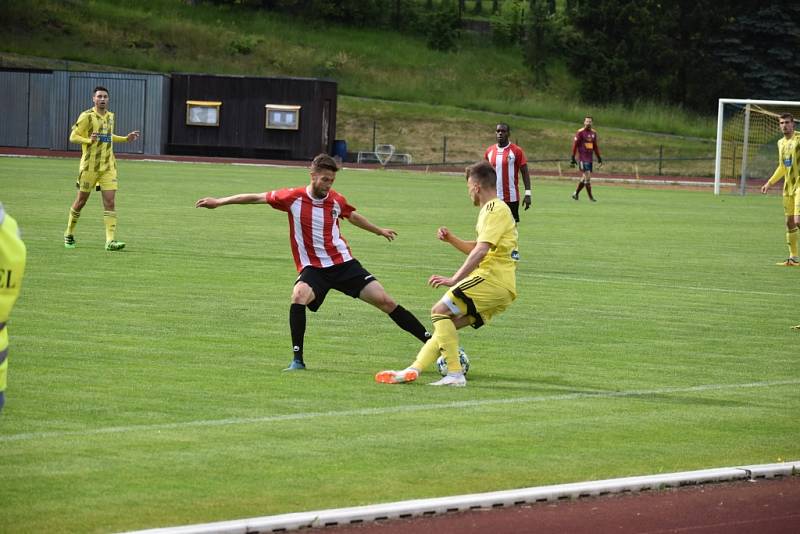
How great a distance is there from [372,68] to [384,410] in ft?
252

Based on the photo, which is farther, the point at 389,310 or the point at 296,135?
the point at 296,135

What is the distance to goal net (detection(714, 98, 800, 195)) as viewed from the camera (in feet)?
165

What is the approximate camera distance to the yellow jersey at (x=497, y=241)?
Result: 10586 mm

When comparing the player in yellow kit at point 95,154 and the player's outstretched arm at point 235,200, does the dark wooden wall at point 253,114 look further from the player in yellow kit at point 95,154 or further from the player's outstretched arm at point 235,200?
the player's outstretched arm at point 235,200

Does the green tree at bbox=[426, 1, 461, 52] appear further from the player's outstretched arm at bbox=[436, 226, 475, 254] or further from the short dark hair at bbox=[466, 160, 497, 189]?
the short dark hair at bbox=[466, 160, 497, 189]

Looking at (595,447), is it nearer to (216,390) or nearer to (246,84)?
(216,390)

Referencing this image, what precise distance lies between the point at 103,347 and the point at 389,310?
2.52 metres

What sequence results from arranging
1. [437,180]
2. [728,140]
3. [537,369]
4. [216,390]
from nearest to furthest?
[216,390]
[537,369]
[437,180]
[728,140]

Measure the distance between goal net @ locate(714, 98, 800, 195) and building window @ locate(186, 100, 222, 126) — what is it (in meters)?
22.4

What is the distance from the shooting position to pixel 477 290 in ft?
35.4

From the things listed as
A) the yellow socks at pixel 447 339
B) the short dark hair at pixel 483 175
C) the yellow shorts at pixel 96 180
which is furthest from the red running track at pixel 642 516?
the yellow shorts at pixel 96 180

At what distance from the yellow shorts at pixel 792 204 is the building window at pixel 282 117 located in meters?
41.1

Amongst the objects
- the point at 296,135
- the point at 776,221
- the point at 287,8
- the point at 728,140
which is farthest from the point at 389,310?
the point at 287,8

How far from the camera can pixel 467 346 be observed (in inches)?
515
